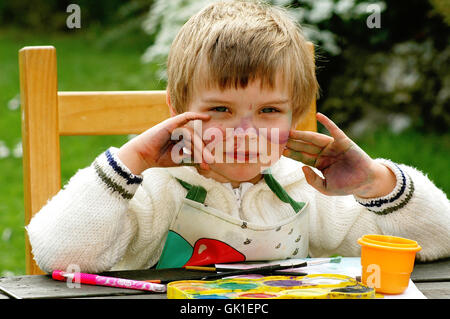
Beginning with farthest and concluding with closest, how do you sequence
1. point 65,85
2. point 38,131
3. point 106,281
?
point 65,85
point 38,131
point 106,281

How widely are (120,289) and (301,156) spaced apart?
0.45m

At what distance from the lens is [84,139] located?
4535 millimetres

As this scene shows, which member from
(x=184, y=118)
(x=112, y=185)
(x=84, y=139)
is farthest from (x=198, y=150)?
(x=84, y=139)

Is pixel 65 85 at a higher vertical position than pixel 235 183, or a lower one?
higher

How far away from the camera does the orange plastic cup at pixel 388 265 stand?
41.4 inches

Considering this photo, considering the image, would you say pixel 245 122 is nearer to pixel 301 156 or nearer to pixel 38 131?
pixel 301 156

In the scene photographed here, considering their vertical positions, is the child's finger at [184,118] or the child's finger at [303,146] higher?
the child's finger at [184,118]

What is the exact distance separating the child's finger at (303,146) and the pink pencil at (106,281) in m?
0.40

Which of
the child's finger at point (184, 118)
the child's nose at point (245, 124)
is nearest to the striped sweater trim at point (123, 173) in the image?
the child's finger at point (184, 118)

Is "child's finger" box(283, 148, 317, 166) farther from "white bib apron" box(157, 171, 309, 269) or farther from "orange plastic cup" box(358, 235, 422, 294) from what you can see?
"orange plastic cup" box(358, 235, 422, 294)

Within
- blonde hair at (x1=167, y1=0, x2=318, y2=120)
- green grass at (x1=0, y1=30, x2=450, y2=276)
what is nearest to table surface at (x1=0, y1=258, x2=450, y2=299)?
blonde hair at (x1=167, y1=0, x2=318, y2=120)

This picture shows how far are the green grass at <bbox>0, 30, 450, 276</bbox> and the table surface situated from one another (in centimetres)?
111

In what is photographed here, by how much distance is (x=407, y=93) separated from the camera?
12.4 feet

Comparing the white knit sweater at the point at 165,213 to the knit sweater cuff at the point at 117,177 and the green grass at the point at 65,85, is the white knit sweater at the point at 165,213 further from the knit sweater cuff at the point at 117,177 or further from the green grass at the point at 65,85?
the green grass at the point at 65,85
